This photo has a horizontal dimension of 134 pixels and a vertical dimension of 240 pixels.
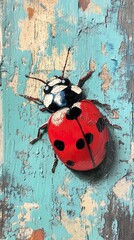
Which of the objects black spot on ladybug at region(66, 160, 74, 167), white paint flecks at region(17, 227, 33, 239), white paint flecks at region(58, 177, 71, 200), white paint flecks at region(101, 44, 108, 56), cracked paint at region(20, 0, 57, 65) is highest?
cracked paint at region(20, 0, 57, 65)

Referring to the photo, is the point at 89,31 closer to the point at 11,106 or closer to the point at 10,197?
the point at 11,106

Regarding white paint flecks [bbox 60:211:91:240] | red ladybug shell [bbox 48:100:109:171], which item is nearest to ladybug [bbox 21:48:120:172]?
red ladybug shell [bbox 48:100:109:171]

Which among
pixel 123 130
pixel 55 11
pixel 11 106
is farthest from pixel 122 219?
pixel 55 11

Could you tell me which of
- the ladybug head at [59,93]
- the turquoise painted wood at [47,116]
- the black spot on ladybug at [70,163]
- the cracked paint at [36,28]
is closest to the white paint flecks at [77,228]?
the turquoise painted wood at [47,116]

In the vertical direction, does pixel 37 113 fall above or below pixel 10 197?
above

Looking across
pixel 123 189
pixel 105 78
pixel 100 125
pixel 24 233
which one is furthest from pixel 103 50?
pixel 24 233

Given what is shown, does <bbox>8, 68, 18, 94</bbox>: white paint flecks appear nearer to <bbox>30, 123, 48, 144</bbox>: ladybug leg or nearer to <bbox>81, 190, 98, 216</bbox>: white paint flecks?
<bbox>30, 123, 48, 144</bbox>: ladybug leg

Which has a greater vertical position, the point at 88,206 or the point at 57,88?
the point at 57,88

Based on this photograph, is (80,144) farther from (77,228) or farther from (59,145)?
(77,228)
